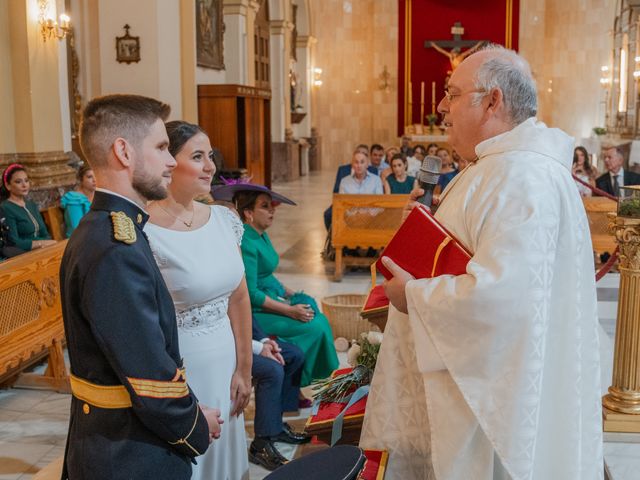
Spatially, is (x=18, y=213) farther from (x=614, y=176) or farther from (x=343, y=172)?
(x=614, y=176)

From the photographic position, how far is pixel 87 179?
691 cm

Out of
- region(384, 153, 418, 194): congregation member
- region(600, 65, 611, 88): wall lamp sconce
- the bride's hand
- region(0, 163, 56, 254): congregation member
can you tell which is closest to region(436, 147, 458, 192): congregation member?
region(384, 153, 418, 194): congregation member

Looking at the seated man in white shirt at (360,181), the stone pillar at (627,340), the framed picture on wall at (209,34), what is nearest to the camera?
the stone pillar at (627,340)

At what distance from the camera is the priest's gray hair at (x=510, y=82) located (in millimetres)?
2336

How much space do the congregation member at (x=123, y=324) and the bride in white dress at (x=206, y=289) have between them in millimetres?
521

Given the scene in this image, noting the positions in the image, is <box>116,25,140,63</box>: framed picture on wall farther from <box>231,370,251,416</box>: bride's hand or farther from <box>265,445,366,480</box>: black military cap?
<box>265,445,366,480</box>: black military cap

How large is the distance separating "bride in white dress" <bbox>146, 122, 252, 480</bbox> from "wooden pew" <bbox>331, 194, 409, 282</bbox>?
17.7 feet

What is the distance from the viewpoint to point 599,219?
7984mm

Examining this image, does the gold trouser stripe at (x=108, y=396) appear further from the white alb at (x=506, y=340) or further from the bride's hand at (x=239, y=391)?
the bride's hand at (x=239, y=391)

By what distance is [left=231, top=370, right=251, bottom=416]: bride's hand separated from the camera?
9.67 ft

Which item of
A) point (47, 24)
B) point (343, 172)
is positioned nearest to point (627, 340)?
point (343, 172)

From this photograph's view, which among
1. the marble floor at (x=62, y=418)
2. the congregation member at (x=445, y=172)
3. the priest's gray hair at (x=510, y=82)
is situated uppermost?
the priest's gray hair at (x=510, y=82)

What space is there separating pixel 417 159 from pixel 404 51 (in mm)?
12432

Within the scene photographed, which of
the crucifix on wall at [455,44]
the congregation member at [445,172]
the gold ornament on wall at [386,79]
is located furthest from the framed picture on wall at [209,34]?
the gold ornament on wall at [386,79]
